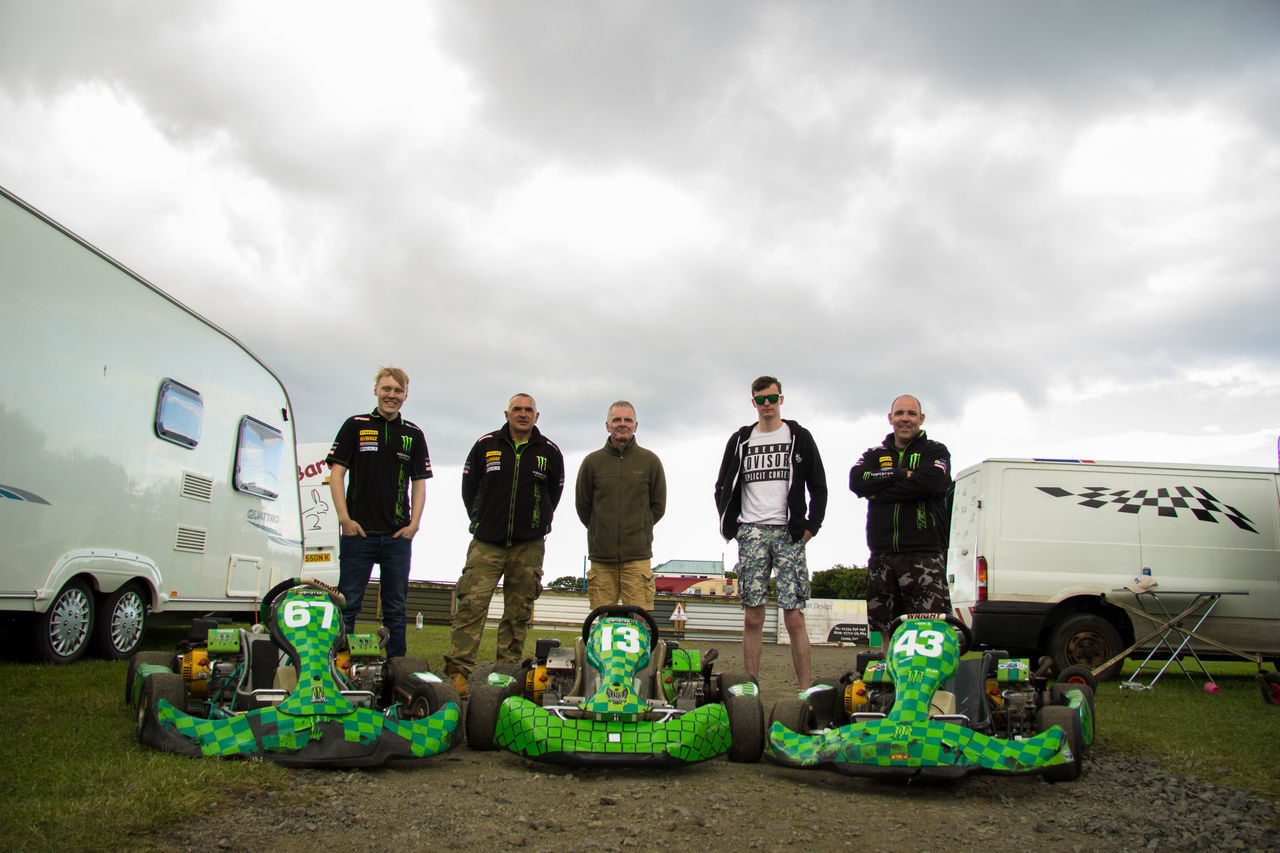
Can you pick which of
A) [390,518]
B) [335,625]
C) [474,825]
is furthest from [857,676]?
[390,518]

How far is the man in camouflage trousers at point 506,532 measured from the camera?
6.12 meters

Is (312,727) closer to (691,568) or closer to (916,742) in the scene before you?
(916,742)

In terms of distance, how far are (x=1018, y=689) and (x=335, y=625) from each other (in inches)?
143

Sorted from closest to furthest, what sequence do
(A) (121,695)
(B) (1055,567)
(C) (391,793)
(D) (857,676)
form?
(C) (391,793), (D) (857,676), (A) (121,695), (B) (1055,567)

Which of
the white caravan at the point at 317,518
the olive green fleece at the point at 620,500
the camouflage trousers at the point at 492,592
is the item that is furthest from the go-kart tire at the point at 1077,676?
the white caravan at the point at 317,518

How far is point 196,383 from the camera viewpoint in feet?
25.6

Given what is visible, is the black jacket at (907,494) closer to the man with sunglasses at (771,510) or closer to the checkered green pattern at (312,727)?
the man with sunglasses at (771,510)

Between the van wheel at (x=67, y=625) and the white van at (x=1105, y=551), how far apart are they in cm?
784

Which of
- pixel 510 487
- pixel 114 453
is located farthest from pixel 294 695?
pixel 114 453

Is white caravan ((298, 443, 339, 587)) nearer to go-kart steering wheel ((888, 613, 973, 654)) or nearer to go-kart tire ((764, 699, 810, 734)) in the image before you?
go-kart tire ((764, 699, 810, 734))

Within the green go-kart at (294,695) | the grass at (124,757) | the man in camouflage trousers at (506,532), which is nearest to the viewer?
the grass at (124,757)

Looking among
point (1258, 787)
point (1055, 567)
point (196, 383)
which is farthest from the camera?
point (1055, 567)

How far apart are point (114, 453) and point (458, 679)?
3.23 m

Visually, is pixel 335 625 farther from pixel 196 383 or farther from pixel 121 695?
pixel 196 383
